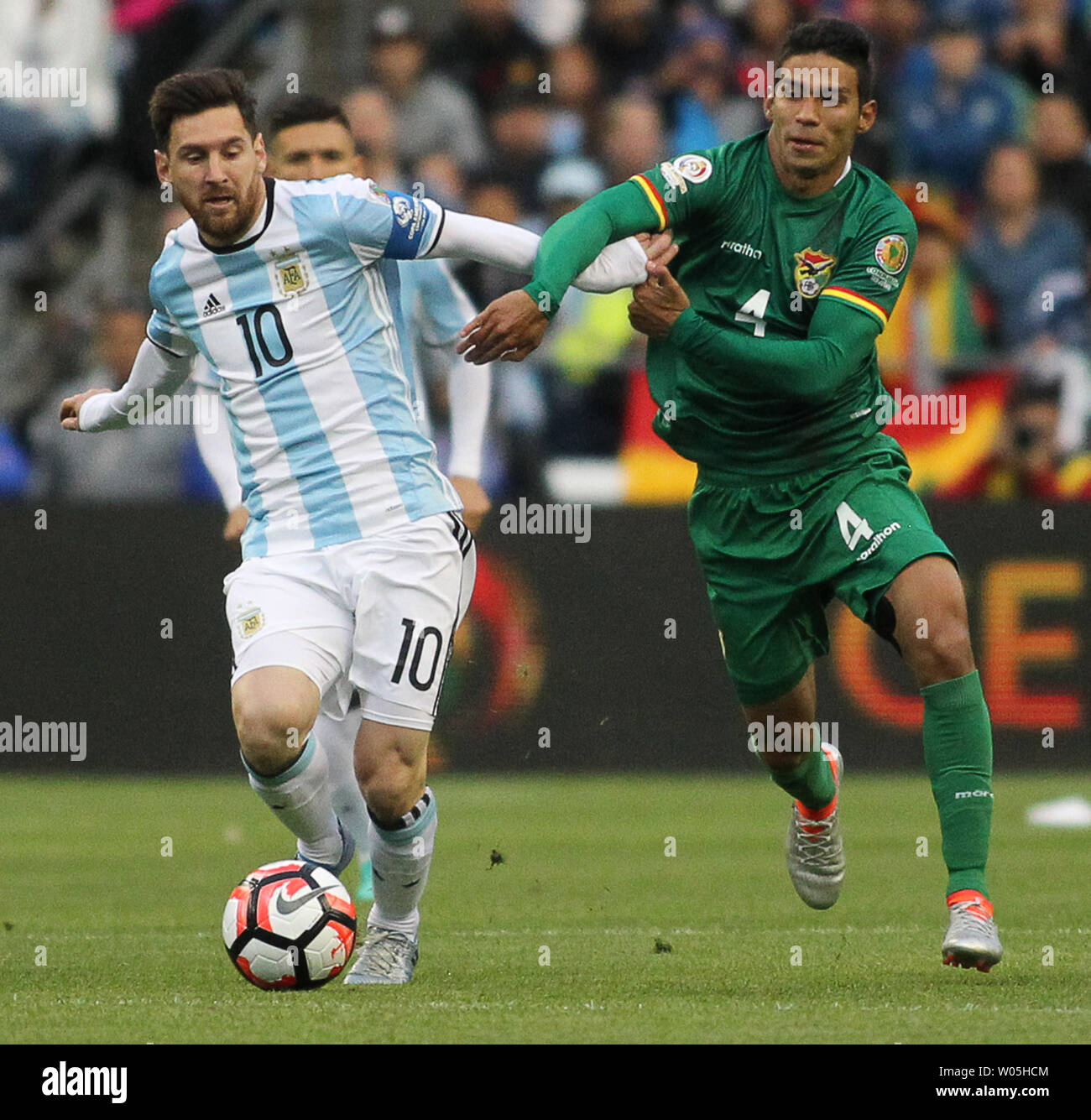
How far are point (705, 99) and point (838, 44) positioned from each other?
321 inches

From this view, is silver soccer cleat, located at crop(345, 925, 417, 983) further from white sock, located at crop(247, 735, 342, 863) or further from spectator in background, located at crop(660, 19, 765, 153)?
spectator in background, located at crop(660, 19, 765, 153)

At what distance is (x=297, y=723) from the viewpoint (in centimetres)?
568

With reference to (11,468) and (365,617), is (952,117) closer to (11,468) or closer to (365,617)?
(11,468)

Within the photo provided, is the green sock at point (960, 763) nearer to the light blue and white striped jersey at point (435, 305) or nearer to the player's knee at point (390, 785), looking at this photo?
the player's knee at point (390, 785)

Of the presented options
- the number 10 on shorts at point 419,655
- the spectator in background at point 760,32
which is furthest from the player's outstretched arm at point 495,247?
the spectator in background at point 760,32

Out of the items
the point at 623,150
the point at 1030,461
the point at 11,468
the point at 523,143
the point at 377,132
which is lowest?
the point at 1030,461

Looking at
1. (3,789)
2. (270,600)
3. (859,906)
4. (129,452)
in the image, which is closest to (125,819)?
(3,789)

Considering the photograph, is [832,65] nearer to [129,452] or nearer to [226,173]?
[226,173]

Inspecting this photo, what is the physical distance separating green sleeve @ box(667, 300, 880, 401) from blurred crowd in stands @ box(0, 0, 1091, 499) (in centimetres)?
637

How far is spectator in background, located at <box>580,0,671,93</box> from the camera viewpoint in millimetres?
14859

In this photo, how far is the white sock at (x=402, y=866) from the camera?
600 centimetres

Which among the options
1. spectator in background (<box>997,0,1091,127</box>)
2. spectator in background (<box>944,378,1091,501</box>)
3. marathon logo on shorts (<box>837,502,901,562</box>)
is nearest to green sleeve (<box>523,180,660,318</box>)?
marathon logo on shorts (<box>837,502,901,562</box>)

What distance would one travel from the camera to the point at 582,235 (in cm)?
602

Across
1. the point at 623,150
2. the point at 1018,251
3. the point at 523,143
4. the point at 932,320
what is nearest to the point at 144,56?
the point at 523,143
